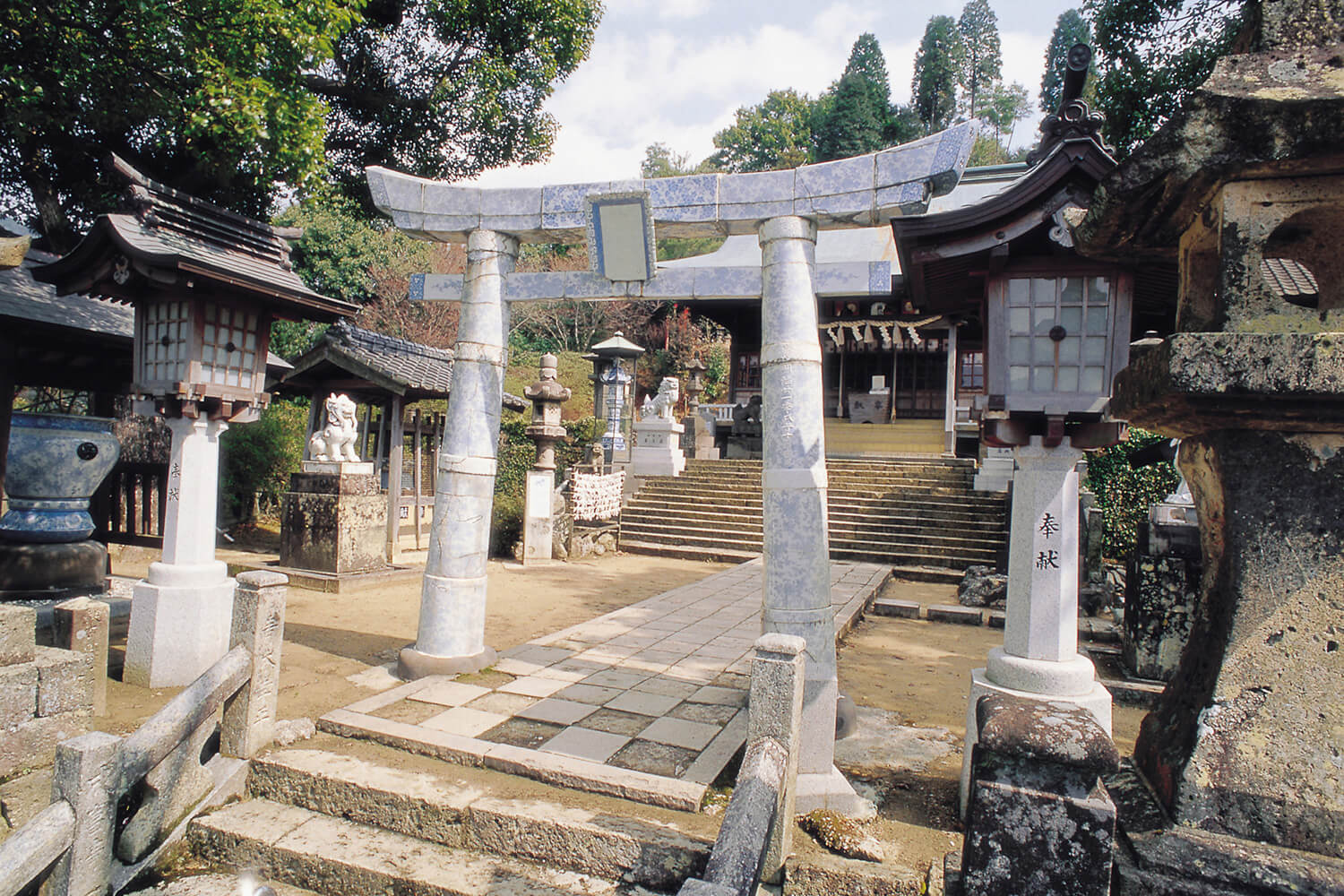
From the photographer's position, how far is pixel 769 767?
3117mm

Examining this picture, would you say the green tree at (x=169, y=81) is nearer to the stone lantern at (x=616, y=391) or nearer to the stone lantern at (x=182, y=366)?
the stone lantern at (x=182, y=366)

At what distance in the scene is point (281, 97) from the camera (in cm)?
808

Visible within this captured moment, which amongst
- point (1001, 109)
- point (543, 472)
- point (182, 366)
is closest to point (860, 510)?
point (543, 472)

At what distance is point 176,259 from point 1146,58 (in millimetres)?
14529

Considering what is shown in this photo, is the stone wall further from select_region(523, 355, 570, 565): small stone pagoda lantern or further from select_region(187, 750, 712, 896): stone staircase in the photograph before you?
select_region(523, 355, 570, 565): small stone pagoda lantern

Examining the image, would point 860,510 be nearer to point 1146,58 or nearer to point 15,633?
point 1146,58

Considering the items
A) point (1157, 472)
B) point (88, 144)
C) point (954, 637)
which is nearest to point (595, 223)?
point (954, 637)

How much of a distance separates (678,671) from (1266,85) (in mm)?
5388

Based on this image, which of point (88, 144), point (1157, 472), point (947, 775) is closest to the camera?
point (947, 775)

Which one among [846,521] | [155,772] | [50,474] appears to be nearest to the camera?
[155,772]

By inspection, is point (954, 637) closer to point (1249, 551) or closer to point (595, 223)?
point (595, 223)

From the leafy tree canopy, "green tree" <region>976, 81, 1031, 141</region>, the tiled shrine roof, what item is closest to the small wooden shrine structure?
the tiled shrine roof

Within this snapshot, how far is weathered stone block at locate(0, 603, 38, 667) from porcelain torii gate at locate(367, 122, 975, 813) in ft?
7.72

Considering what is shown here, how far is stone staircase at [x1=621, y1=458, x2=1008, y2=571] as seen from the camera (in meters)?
13.3
